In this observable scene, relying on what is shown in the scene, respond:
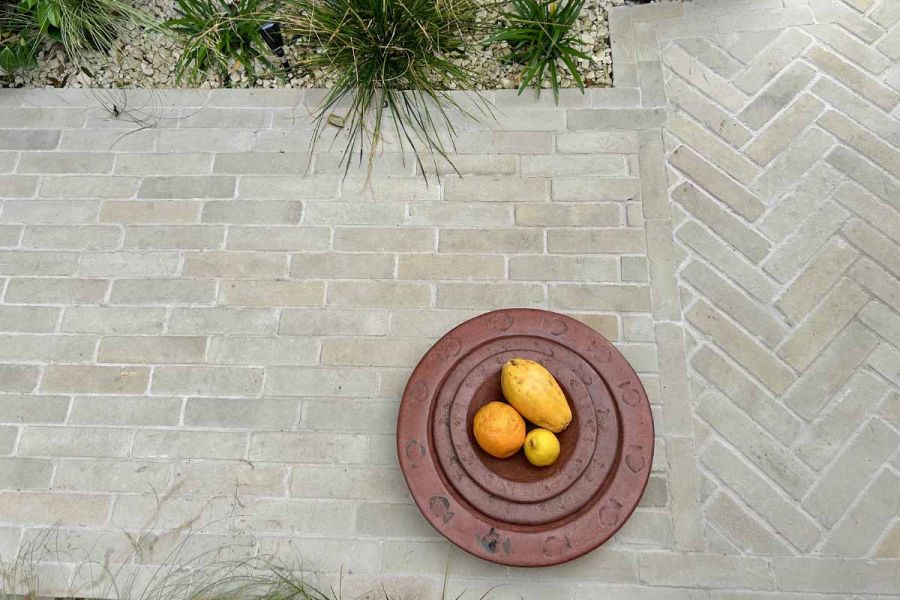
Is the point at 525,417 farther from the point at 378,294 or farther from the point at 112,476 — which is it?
the point at 112,476

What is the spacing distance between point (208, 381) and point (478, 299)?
98 centimetres

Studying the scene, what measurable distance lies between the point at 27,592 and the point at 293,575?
2.73ft

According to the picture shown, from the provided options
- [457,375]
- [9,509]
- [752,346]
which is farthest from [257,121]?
[752,346]

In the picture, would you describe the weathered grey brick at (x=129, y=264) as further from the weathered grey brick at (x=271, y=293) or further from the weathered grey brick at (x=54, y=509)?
the weathered grey brick at (x=54, y=509)

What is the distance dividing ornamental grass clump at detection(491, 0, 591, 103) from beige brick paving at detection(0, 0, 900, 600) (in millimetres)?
142

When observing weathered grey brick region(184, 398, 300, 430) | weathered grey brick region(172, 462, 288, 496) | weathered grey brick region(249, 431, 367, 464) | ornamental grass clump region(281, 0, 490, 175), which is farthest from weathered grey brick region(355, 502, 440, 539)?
ornamental grass clump region(281, 0, 490, 175)

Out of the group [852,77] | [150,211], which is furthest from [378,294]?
[852,77]

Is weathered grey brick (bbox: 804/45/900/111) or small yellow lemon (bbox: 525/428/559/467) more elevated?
weathered grey brick (bbox: 804/45/900/111)

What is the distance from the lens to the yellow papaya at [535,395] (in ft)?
5.37

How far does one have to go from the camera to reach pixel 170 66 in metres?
2.61

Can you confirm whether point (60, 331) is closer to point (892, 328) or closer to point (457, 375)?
point (457, 375)

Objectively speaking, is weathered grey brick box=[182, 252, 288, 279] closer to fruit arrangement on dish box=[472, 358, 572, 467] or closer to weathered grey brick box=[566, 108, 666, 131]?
fruit arrangement on dish box=[472, 358, 572, 467]

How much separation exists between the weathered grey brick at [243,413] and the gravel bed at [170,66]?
133 centimetres

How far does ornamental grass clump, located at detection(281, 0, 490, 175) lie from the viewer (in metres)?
2.39
